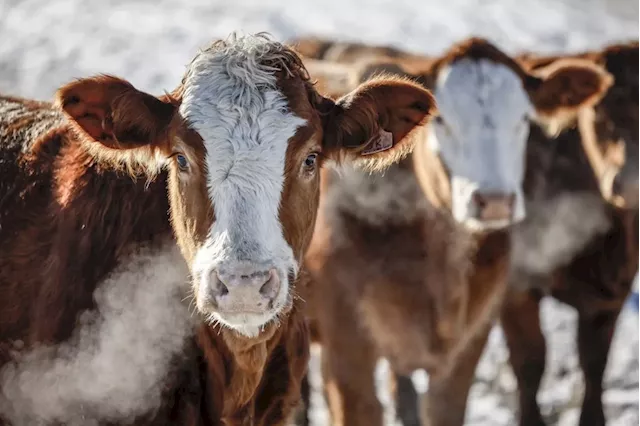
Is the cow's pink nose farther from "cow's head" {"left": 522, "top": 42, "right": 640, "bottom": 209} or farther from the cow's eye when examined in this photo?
"cow's head" {"left": 522, "top": 42, "right": 640, "bottom": 209}

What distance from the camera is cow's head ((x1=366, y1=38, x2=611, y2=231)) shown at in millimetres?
4613

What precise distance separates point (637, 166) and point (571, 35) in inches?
309

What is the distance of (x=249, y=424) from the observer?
352 cm

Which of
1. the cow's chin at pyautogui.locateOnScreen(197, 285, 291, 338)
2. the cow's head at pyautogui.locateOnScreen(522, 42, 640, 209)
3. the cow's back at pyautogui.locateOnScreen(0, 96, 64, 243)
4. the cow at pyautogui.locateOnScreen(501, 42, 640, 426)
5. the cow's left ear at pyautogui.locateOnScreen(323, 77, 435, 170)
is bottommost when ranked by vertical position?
the cow at pyautogui.locateOnScreen(501, 42, 640, 426)

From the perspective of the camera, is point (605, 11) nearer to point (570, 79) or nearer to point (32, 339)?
point (570, 79)

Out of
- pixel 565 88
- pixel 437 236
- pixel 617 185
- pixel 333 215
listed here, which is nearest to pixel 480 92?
pixel 565 88

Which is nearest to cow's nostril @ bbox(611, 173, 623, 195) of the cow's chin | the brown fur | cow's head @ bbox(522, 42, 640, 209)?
cow's head @ bbox(522, 42, 640, 209)

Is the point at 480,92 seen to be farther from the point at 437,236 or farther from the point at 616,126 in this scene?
the point at 616,126

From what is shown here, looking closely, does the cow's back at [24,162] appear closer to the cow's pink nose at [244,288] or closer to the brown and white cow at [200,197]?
the brown and white cow at [200,197]

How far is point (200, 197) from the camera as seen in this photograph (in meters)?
3.18

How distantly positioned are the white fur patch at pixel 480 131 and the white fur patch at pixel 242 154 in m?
1.57

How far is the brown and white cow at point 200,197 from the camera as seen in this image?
312 cm

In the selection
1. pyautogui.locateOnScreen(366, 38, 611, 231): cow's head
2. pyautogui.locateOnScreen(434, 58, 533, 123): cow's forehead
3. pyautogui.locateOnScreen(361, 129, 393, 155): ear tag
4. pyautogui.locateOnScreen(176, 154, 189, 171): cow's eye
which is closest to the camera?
pyautogui.locateOnScreen(176, 154, 189, 171): cow's eye

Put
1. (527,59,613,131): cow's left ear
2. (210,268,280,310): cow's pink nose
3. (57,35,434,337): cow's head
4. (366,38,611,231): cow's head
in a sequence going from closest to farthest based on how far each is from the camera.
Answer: (210,268,280,310): cow's pink nose < (57,35,434,337): cow's head < (366,38,611,231): cow's head < (527,59,613,131): cow's left ear
